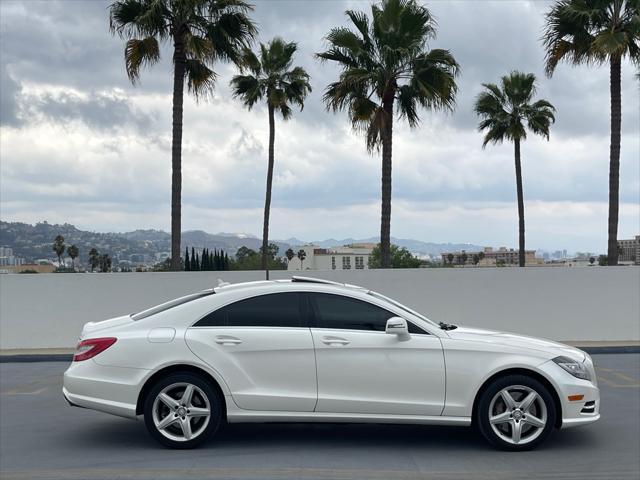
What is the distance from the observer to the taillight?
22.8 ft

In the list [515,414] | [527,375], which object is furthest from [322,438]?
[527,375]

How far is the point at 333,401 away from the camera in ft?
22.4

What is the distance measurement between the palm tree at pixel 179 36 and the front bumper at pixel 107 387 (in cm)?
1423

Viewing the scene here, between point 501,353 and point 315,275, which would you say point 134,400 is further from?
point 315,275

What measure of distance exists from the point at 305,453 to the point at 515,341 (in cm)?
213

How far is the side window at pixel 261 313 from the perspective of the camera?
703 centimetres

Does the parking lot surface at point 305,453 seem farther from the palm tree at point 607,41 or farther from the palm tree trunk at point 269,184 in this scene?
the palm tree trunk at point 269,184

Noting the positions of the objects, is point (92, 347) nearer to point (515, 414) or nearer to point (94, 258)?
point (515, 414)

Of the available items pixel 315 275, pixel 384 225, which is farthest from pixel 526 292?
pixel 384 225

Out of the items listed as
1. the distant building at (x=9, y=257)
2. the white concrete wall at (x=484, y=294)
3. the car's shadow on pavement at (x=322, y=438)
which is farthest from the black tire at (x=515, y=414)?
the distant building at (x=9, y=257)

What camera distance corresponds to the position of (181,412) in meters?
6.81

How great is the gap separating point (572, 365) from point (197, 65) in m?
16.8

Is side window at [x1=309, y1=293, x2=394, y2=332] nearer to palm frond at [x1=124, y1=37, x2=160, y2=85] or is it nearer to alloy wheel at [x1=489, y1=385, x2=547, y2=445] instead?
alloy wheel at [x1=489, y1=385, x2=547, y2=445]

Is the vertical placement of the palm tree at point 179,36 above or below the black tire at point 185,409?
above
